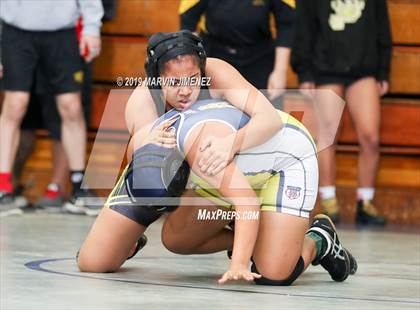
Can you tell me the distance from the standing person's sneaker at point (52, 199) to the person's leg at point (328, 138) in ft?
6.04

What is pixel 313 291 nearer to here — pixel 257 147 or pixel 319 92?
pixel 257 147

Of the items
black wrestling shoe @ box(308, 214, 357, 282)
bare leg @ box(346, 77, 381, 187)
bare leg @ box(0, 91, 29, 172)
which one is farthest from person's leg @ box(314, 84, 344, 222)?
black wrestling shoe @ box(308, 214, 357, 282)

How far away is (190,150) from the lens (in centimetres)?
489

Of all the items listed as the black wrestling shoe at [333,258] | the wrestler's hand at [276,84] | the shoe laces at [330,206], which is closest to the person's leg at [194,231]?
the black wrestling shoe at [333,258]

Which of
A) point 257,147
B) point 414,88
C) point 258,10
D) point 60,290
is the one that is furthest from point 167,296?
point 414,88

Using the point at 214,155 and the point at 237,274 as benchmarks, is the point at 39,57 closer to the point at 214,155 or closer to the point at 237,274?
the point at 214,155

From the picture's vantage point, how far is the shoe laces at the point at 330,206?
28.0 ft

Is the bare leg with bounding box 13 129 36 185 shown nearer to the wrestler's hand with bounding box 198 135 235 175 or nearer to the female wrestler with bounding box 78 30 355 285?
the female wrestler with bounding box 78 30 355 285

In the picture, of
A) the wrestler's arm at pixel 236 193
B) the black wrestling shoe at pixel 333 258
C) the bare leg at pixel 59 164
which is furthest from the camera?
the bare leg at pixel 59 164

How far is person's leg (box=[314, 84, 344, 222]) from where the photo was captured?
854cm

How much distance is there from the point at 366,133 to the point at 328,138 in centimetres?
32

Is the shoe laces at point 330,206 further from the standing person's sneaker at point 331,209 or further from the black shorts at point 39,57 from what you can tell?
the black shorts at point 39,57

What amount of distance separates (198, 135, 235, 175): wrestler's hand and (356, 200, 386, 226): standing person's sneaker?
12.7 ft

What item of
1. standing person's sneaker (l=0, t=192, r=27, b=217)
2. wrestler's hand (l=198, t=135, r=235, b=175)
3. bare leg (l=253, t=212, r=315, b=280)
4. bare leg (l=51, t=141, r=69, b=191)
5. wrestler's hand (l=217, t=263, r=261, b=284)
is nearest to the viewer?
wrestler's hand (l=217, t=263, r=261, b=284)
